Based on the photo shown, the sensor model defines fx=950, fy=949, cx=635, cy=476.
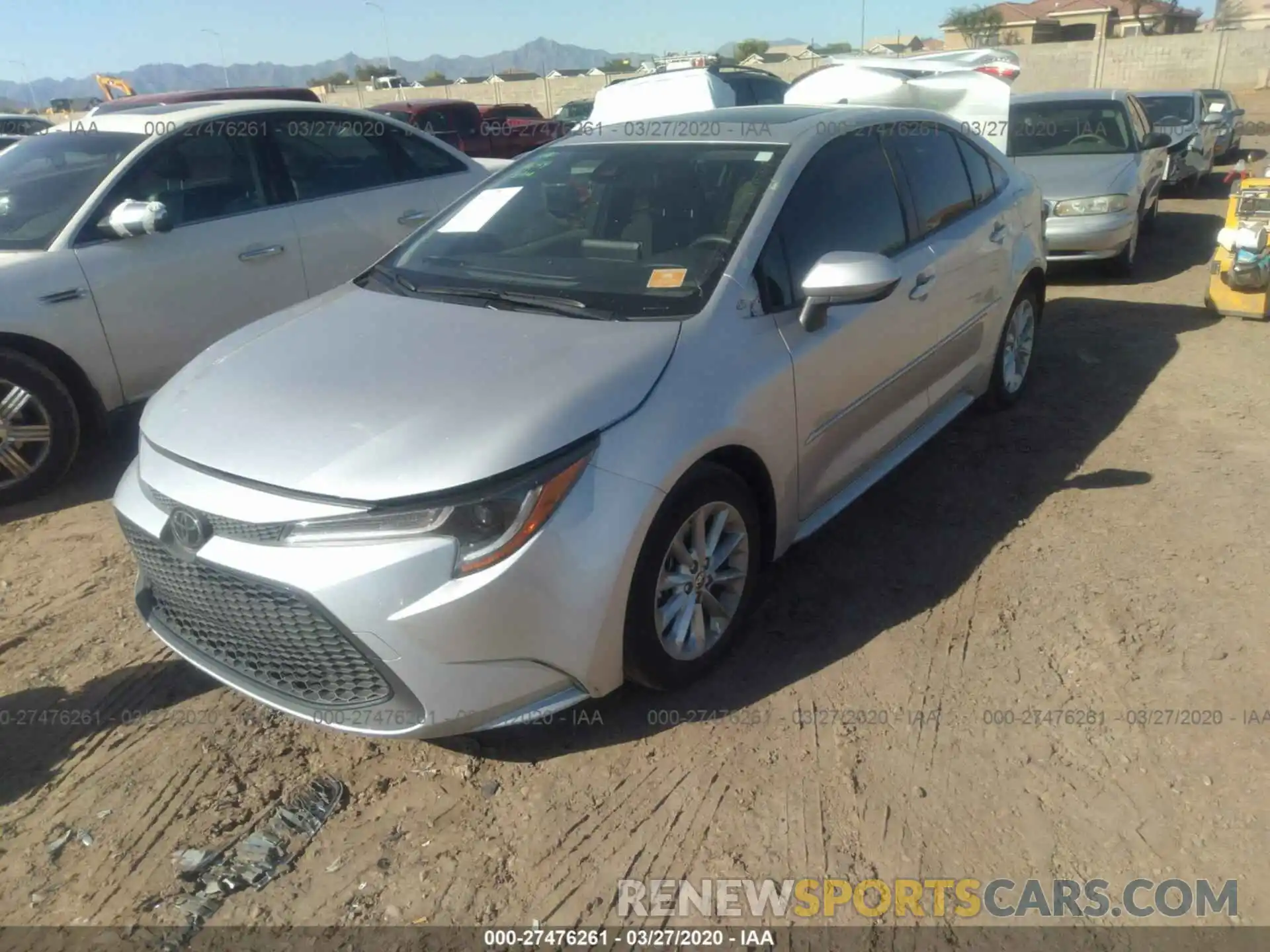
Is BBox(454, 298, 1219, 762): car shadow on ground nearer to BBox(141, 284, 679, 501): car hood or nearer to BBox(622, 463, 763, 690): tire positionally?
BBox(622, 463, 763, 690): tire

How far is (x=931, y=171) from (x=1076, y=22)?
2454 inches

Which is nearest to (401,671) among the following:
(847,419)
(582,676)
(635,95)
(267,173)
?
(582,676)

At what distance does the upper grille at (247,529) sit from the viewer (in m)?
2.39

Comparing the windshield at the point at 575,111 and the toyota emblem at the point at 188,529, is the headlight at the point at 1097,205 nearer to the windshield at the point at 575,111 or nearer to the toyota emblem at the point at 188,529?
the toyota emblem at the point at 188,529

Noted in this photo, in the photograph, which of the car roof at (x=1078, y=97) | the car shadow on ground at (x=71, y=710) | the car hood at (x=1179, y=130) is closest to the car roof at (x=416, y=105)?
the car roof at (x=1078, y=97)

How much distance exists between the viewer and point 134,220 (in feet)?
15.2

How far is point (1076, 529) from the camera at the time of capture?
402cm

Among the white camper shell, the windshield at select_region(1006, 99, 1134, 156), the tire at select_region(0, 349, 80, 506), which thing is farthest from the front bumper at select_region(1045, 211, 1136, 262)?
the tire at select_region(0, 349, 80, 506)

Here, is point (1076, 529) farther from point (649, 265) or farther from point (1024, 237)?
point (649, 265)

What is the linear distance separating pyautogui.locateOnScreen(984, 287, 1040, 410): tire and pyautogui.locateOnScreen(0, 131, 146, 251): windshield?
4.65m

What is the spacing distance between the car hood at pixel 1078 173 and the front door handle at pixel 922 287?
4480mm

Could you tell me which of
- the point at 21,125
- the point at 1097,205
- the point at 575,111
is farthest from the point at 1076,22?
the point at 1097,205

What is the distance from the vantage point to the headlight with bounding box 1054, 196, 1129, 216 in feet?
25.9

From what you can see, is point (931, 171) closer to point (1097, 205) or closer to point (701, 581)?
point (701, 581)
